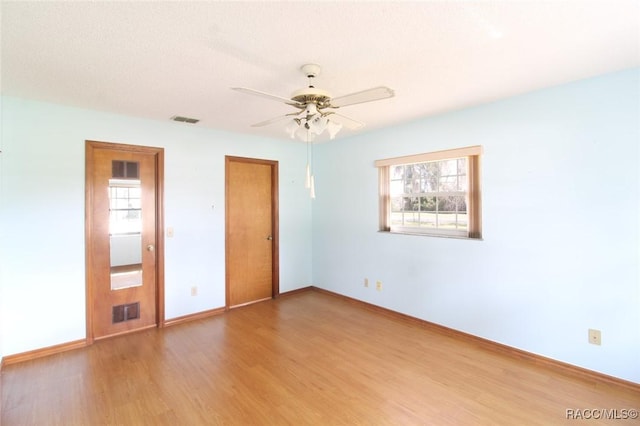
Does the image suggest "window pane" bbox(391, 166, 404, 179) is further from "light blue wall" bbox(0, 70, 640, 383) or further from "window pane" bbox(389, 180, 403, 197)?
"light blue wall" bbox(0, 70, 640, 383)

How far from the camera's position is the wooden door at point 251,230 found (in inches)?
169

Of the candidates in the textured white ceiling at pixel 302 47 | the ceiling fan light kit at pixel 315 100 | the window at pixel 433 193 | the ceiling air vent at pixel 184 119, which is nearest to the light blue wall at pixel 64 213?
the ceiling air vent at pixel 184 119

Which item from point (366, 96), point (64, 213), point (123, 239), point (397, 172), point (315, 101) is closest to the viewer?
point (366, 96)

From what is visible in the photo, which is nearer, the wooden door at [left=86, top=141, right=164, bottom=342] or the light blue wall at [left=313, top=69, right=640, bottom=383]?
the light blue wall at [left=313, top=69, right=640, bottom=383]

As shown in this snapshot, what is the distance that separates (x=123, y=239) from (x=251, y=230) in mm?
1601

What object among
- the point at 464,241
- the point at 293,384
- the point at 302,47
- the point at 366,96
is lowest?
the point at 293,384

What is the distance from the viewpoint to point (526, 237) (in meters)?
2.83

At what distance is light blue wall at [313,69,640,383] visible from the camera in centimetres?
236

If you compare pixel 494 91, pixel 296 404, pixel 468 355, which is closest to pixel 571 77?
pixel 494 91

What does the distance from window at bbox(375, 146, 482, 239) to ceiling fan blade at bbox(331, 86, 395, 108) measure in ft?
5.69

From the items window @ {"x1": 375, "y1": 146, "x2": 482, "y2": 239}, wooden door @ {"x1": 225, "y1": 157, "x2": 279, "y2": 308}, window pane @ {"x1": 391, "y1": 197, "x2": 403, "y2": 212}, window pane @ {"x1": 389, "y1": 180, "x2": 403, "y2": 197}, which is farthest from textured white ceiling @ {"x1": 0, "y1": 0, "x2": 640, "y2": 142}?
wooden door @ {"x1": 225, "y1": 157, "x2": 279, "y2": 308}

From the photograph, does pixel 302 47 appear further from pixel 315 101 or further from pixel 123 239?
pixel 123 239

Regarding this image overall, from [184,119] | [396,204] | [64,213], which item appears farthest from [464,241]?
[64,213]

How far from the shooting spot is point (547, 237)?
2.71 metres
